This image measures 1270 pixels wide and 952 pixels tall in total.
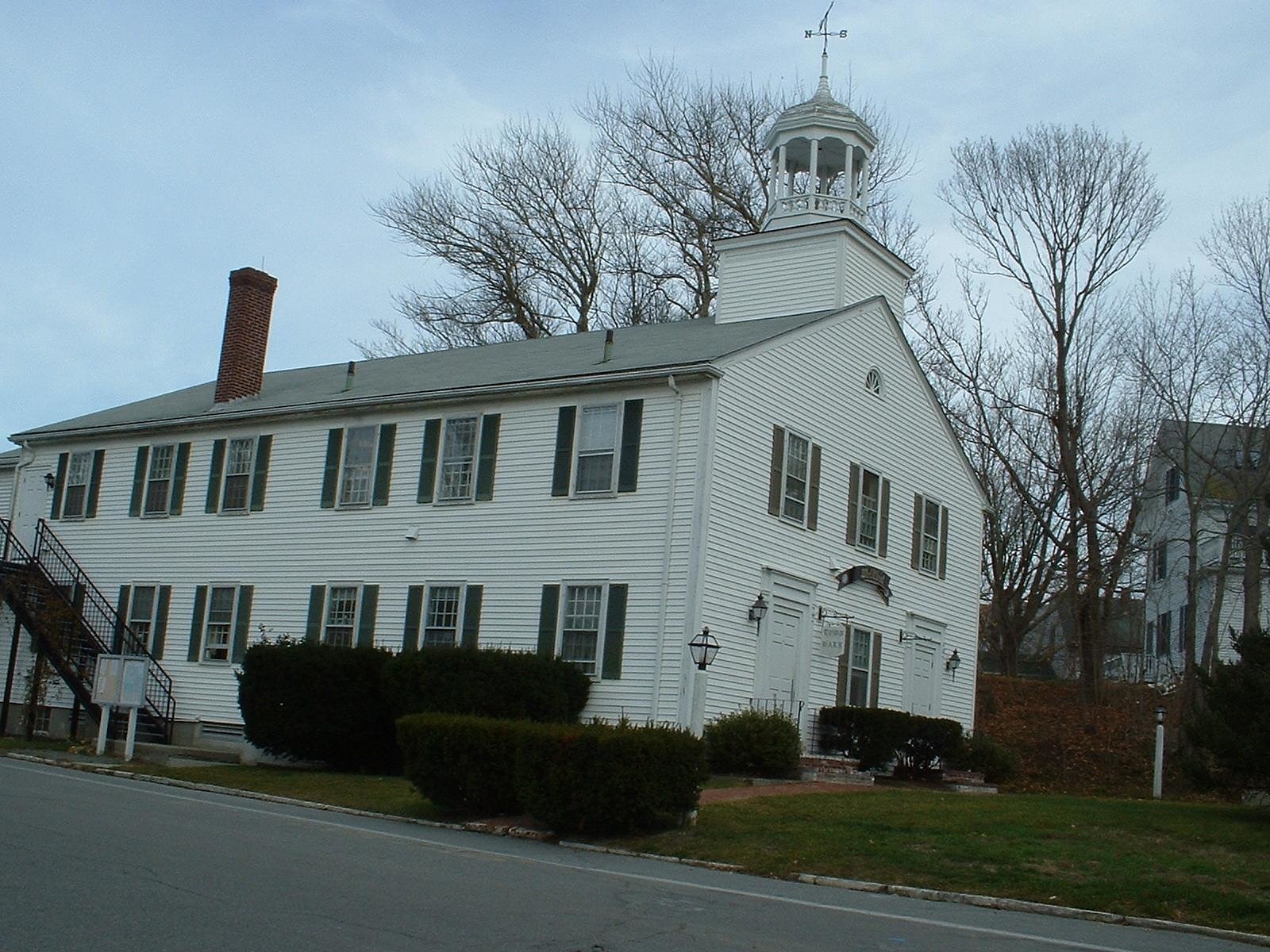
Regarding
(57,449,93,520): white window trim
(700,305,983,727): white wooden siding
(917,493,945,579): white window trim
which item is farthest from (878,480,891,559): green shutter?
(57,449,93,520): white window trim

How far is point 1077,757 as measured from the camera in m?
31.9

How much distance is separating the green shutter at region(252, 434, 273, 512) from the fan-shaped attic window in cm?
1128

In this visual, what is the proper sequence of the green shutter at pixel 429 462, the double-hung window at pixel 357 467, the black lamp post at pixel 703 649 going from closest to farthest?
1. the black lamp post at pixel 703 649
2. the green shutter at pixel 429 462
3. the double-hung window at pixel 357 467

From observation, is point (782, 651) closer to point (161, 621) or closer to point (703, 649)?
point (703, 649)

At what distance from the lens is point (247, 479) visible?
88.0ft

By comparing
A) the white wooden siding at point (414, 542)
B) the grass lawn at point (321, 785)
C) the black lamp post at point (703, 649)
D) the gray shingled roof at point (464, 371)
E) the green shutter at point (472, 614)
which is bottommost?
the grass lawn at point (321, 785)

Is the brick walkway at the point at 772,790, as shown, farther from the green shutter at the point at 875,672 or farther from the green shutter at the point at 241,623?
the green shutter at the point at 241,623

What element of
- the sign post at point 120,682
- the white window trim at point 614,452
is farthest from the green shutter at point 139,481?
the white window trim at point 614,452

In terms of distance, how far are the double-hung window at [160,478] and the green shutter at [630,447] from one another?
11.0 meters

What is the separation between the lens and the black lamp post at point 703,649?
18781 millimetres

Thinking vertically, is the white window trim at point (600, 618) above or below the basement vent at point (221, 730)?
above

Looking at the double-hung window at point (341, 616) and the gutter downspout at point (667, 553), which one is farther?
the double-hung window at point (341, 616)

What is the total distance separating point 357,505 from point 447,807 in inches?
386

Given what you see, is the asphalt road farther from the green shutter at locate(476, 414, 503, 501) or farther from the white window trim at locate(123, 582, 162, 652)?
the white window trim at locate(123, 582, 162, 652)
